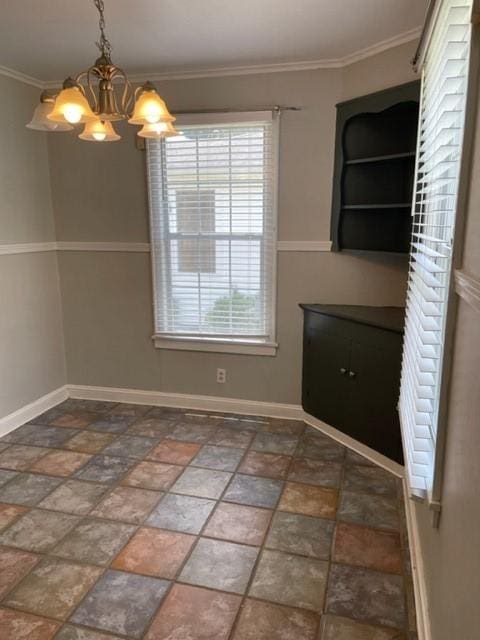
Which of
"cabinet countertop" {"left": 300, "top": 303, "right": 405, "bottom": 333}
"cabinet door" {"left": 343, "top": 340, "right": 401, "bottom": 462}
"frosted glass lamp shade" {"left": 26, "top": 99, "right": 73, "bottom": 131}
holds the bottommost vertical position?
"cabinet door" {"left": 343, "top": 340, "right": 401, "bottom": 462}

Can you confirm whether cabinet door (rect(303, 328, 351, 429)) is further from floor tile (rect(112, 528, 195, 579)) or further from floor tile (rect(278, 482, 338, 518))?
floor tile (rect(112, 528, 195, 579))

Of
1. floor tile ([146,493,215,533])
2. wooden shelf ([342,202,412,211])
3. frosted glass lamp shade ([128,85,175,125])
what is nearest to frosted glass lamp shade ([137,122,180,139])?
frosted glass lamp shade ([128,85,175,125])

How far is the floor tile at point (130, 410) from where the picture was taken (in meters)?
3.71

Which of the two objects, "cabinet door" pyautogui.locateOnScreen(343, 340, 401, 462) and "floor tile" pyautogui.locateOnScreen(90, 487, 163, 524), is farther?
"cabinet door" pyautogui.locateOnScreen(343, 340, 401, 462)

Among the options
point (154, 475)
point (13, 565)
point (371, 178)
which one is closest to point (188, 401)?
point (154, 475)

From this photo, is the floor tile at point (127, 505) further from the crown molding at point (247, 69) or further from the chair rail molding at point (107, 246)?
the crown molding at point (247, 69)

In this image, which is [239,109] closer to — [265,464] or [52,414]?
[265,464]

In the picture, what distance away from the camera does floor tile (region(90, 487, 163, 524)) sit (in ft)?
7.91

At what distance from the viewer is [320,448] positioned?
10.3 feet

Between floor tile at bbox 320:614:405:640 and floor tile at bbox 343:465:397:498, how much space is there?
0.92 metres

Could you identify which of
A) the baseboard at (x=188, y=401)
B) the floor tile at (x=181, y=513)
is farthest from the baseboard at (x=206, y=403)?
the floor tile at (x=181, y=513)

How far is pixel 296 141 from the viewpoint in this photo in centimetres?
322

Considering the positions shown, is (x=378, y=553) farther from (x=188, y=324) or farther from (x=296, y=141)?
(x=296, y=141)

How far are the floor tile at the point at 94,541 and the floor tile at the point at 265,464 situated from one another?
83cm
